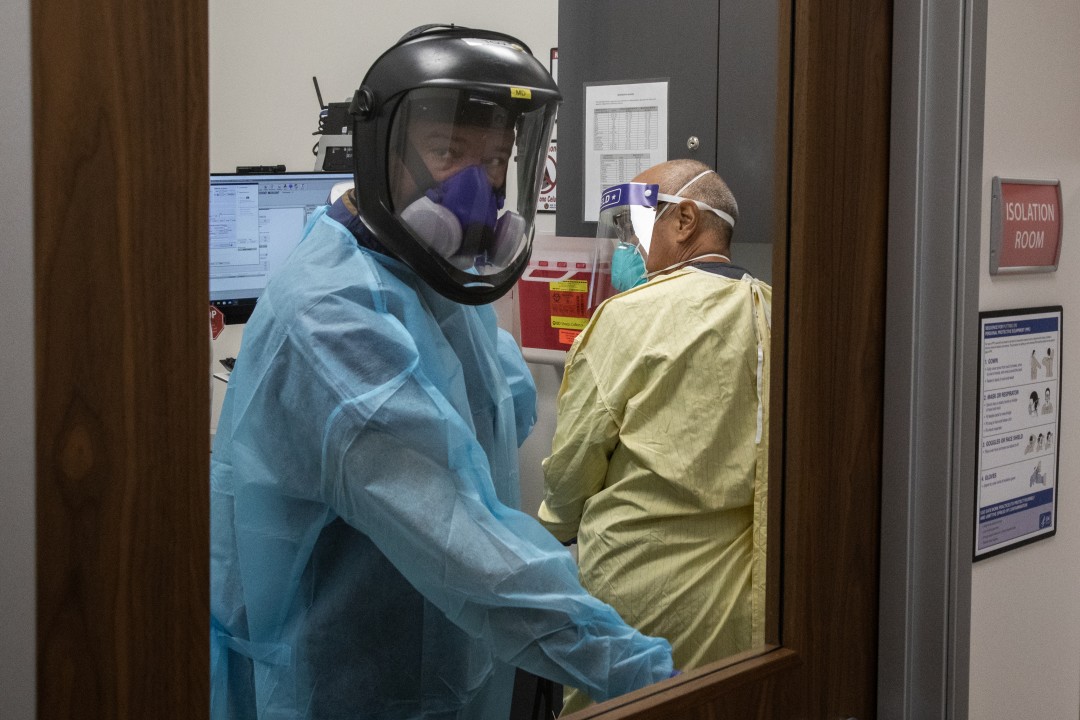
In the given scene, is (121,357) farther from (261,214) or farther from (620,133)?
(261,214)

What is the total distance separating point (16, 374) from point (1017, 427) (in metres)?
1.22

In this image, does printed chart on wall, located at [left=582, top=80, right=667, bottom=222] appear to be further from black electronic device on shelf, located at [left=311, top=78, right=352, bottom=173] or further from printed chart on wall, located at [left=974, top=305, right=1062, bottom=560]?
printed chart on wall, located at [left=974, top=305, right=1062, bottom=560]

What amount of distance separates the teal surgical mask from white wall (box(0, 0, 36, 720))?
1436 millimetres

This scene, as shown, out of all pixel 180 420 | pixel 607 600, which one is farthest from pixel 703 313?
A: pixel 180 420

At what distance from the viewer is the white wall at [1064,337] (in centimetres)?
136

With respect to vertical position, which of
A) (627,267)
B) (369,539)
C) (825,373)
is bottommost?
(369,539)

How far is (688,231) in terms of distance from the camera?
6.56 feet

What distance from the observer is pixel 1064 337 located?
1.53 meters

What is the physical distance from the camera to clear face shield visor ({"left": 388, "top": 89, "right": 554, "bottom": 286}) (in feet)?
3.78

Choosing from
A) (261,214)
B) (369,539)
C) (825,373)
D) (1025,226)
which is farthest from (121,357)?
(261,214)

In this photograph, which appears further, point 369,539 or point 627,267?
point 627,267

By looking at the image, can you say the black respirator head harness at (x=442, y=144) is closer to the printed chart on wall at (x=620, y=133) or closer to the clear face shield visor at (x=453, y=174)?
the clear face shield visor at (x=453, y=174)

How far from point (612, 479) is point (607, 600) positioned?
0.30 meters

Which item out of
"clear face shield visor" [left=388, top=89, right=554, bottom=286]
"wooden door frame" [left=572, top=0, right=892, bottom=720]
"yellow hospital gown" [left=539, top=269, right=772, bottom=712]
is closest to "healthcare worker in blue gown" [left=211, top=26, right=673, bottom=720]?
"clear face shield visor" [left=388, top=89, right=554, bottom=286]
